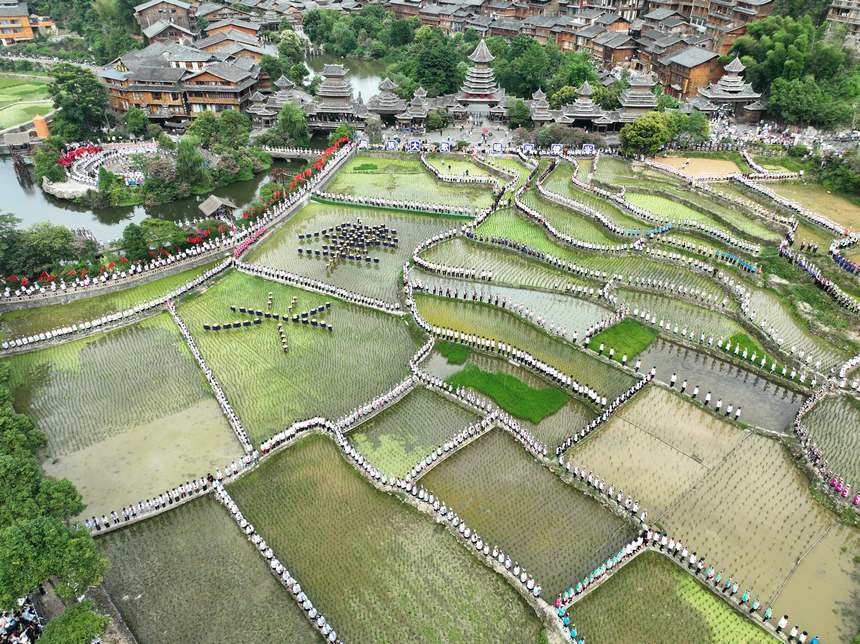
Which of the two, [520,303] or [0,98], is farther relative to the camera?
[0,98]

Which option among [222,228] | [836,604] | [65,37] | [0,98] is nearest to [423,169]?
[222,228]

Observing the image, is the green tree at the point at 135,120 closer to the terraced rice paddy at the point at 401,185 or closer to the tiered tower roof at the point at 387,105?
the terraced rice paddy at the point at 401,185

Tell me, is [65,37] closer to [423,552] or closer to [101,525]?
[101,525]

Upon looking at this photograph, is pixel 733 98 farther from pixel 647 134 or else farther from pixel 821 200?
pixel 821 200

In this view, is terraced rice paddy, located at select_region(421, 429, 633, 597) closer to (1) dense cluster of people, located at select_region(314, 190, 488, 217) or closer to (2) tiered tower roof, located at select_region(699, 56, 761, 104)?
(1) dense cluster of people, located at select_region(314, 190, 488, 217)

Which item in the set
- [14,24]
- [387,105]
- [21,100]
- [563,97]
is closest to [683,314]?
[563,97]

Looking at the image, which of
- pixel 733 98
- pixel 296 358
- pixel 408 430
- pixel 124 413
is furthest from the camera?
pixel 733 98
